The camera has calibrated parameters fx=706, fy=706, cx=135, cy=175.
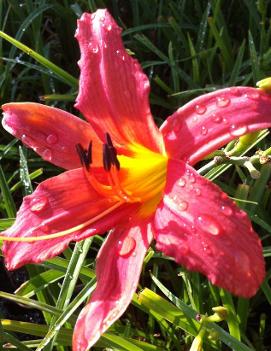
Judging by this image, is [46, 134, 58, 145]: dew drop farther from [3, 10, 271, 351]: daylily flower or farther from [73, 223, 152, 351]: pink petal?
[73, 223, 152, 351]: pink petal

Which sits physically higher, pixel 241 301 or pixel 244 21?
pixel 244 21

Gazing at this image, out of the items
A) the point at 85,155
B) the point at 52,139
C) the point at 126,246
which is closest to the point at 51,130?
the point at 52,139

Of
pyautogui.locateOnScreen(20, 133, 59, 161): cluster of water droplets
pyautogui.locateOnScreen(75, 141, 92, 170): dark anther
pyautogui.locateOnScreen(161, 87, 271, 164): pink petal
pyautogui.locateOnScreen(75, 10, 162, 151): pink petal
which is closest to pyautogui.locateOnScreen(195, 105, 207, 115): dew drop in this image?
pyautogui.locateOnScreen(161, 87, 271, 164): pink petal

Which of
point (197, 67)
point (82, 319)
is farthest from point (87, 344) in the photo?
point (197, 67)

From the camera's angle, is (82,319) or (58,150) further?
(58,150)

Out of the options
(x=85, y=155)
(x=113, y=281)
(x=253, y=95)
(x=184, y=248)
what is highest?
(x=253, y=95)

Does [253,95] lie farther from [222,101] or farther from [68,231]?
[68,231]

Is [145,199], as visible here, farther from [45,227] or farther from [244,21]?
[244,21]

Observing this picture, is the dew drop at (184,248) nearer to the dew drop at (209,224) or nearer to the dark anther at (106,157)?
the dew drop at (209,224)
